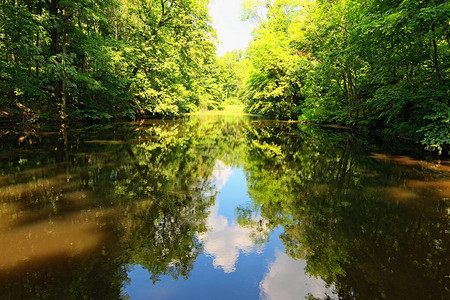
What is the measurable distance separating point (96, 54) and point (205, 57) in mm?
10158

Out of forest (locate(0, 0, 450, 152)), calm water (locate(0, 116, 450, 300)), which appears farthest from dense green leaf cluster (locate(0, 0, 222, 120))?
calm water (locate(0, 116, 450, 300))

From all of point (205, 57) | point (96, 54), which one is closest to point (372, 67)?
point (205, 57)

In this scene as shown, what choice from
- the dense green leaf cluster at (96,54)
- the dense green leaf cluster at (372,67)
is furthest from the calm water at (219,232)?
the dense green leaf cluster at (96,54)

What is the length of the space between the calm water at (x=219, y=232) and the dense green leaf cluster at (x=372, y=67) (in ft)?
18.2

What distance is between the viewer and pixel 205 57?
21.9m

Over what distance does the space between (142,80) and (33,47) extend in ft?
33.8

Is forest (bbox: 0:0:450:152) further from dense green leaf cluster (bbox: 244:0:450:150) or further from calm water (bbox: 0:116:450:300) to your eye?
calm water (bbox: 0:116:450:300)

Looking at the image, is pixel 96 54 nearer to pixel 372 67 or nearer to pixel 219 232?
pixel 219 232

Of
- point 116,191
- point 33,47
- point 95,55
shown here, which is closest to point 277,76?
point 95,55

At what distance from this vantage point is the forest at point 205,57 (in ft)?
32.8

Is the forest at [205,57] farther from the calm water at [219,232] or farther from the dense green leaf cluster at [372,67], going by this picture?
the calm water at [219,232]

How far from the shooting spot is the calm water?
2.25m

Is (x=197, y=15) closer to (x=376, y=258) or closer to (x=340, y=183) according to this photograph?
(x=340, y=183)

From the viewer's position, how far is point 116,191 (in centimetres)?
455
